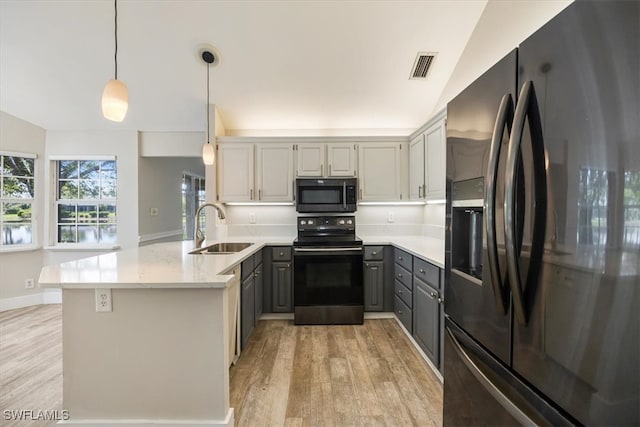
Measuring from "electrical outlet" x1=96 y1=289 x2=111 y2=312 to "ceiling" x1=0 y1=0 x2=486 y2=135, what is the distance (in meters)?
2.44

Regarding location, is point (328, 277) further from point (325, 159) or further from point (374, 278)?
point (325, 159)

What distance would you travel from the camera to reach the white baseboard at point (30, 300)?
384 centimetres

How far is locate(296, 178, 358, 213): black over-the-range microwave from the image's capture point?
11.8 feet

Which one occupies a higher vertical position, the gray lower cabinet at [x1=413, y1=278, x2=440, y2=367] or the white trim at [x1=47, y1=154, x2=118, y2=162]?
the white trim at [x1=47, y1=154, x2=118, y2=162]

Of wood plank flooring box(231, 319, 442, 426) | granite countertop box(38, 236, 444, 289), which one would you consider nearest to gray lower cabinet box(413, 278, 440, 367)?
wood plank flooring box(231, 319, 442, 426)

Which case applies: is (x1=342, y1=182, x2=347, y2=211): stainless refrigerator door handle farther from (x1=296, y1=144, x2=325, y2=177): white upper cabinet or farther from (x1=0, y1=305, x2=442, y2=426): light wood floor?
(x1=0, y1=305, x2=442, y2=426): light wood floor

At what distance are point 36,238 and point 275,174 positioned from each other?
3.48 metres

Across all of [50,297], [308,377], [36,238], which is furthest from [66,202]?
[308,377]

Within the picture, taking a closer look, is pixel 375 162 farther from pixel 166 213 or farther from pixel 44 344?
pixel 44 344

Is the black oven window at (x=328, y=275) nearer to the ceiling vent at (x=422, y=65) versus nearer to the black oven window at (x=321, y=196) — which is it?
the black oven window at (x=321, y=196)

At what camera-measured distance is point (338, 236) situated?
3750mm

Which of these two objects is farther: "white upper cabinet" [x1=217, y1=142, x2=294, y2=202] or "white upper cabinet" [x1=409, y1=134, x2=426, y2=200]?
"white upper cabinet" [x1=217, y1=142, x2=294, y2=202]

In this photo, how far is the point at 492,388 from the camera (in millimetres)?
854

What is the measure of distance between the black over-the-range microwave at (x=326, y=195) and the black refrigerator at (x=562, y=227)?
102 inches
